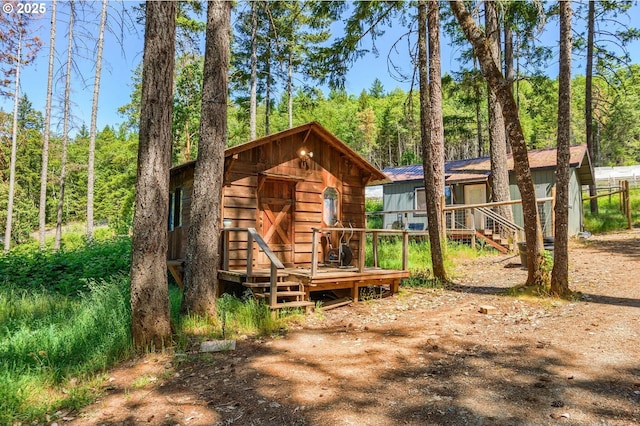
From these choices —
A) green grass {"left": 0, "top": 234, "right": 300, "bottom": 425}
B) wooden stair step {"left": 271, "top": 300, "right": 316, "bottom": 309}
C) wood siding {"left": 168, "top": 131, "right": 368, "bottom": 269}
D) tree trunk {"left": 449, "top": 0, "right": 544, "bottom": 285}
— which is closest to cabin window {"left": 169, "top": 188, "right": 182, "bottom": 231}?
wood siding {"left": 168, "top": 131, "right": 368, "bottom": 269}

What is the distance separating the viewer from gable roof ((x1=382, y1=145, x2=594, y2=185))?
51.4 feet

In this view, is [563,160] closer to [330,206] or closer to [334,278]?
[334,278]

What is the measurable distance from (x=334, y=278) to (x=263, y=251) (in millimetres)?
1517

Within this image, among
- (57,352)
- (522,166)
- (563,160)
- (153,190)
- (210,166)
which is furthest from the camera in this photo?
(522,166)

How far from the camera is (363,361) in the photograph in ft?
14.1

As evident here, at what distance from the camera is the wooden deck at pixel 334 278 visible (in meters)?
7.14

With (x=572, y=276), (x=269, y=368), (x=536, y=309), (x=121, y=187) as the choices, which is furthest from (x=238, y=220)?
(x=121, y=187)

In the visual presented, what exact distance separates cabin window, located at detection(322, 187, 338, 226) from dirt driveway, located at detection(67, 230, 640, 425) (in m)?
4.48

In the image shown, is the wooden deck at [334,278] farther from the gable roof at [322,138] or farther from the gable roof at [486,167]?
the gable roof at [486,167]

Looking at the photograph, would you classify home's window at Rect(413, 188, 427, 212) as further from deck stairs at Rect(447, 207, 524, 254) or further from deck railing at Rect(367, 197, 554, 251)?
deck stairs at Rect(447, 207, 524, 254)

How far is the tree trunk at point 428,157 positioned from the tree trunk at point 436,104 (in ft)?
0.37

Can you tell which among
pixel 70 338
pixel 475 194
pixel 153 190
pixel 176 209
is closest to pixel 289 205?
pixel 176 209

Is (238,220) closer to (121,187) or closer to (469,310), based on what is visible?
(469,310)

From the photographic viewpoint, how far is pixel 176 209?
35.6 ft
